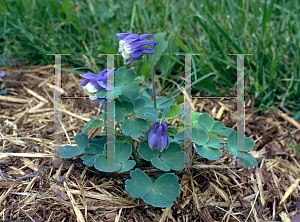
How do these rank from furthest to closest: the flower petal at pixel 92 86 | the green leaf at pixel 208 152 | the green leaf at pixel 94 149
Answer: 1. the green leaf at pixel 94 149
2. the green leaf at pixel 208 152
3. the flower petal at pixel 92 86

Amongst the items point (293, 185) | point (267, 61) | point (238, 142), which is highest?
point (267, 61)

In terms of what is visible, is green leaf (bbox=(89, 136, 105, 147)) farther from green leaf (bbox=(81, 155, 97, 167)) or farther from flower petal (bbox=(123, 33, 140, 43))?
flower petal (bbox=(123, 33, 140, 43))

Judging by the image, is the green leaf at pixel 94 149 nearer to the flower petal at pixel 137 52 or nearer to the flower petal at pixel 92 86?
the flower petal at pixel 92 86

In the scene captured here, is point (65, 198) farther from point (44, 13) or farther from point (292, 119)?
point (44, 13)

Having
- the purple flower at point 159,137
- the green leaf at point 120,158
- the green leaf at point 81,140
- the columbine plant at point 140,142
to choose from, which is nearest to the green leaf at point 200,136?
the columbine plant at point 140,142

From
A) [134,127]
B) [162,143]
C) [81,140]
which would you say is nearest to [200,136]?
[162,143]

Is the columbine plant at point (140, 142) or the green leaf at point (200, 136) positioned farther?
the green leaf at point (200, 136)

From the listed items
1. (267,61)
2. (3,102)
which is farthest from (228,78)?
(3,102)
